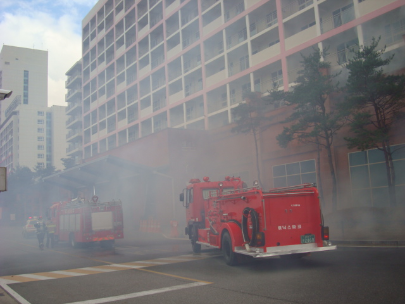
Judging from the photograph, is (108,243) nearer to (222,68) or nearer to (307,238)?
(307,238)

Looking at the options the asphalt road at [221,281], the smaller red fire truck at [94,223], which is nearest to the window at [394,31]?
the asphalt road at [221,281]

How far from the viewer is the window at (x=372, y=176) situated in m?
17.3

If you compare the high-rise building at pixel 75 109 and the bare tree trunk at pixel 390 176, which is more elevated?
the high-rise building at pixel 75 109

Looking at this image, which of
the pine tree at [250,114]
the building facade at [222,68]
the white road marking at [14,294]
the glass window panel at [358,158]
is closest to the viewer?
the white road marking at [14,294]

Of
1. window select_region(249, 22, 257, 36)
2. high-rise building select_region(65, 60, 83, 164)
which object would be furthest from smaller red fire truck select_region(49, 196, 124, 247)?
high-rise building select_region(65, 60, 83, 164)

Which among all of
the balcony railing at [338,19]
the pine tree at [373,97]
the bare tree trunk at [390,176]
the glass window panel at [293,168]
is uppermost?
the balcony railing at [338,19]

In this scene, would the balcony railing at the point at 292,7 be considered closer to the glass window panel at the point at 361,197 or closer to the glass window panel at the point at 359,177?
the glass window panel at the point at 359,177

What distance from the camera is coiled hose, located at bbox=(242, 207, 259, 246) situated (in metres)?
7.98

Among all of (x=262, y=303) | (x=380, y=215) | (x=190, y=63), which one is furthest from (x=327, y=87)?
(x=190, y=63)

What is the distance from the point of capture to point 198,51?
35.3 metres

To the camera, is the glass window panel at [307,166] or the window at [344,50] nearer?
the glass window panel at [307,166]

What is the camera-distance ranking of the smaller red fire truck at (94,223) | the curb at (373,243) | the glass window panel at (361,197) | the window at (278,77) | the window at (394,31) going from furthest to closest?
the window at (278,77)
the window at (394,31)
the glass window panel at (361,197)
the smaller red fire truck at (94,223)
the curb at (373,243)

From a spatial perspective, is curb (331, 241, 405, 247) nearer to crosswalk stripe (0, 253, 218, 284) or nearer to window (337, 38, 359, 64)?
crosswalk stripe (0, 253, 218, 284)

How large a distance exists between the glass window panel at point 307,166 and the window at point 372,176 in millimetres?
2382
